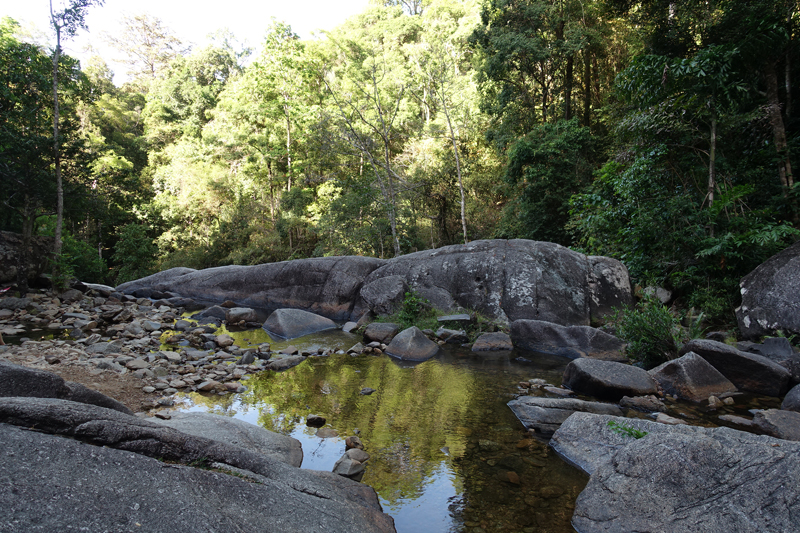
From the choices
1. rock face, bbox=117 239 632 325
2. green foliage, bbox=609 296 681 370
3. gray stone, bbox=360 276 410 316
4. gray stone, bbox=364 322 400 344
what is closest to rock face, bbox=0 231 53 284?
rock face, bbox=117 239 632 325

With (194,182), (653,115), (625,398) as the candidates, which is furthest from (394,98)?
(625,398)

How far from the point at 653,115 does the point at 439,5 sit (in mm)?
21749

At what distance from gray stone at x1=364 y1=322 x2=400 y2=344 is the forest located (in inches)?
223

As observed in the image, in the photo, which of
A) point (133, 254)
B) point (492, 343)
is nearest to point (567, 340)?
point (492, 343)

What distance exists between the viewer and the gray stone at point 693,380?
5.62m

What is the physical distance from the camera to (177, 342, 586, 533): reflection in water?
342cm

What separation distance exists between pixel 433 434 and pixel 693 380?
11.7 feet

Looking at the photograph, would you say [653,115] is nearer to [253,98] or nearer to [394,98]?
[394,98]

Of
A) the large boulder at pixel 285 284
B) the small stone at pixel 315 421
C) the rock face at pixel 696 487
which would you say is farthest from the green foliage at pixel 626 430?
the large boulder at pixel 285 284

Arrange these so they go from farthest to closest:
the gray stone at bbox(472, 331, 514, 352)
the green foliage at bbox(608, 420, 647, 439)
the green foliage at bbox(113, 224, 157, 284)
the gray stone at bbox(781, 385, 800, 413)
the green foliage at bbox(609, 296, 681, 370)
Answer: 1. the green foliage at bbox(113, 224, 157, 284)
2. the gray stone at bbox(472, 331, 514, 352)
3. the green foliage at bbox(609, 296, 681, 370)
4. the gray stone at bbox(781, 385, 800, 413)
5. the green foliage at bbox(608, 420, 647, 439)

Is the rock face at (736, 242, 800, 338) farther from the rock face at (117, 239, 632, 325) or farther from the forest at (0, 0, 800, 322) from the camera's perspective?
the rock face at (117, 239, 632, 325)

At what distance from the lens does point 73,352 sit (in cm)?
693

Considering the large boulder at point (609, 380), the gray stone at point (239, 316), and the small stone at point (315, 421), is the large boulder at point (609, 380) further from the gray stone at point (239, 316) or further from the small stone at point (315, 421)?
the gray stone at point (239, 316)

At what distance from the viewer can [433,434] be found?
188 inches
